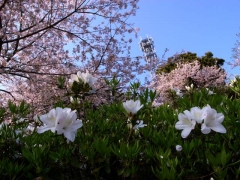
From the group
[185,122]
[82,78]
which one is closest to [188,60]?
[82,78]

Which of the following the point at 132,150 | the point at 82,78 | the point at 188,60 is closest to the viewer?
the point at 132,150

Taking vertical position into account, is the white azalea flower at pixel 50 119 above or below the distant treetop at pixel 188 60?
above

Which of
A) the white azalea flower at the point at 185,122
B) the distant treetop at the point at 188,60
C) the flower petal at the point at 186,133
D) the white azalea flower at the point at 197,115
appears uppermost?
the white azalea flower at the point at 197,115

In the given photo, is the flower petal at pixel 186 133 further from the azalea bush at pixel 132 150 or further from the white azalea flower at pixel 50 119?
the white azalea flower at pixel 50 119

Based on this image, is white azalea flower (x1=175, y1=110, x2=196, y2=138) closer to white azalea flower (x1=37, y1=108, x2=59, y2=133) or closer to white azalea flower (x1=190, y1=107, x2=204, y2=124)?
white azalea flower (x1=190, y1=107, x2=204, y2=124)

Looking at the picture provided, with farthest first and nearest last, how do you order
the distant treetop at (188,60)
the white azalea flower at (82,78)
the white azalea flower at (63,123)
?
the distant treetop at (188,60)
the white azalea flower at (82,78)
the white azalea flower at (63,123)

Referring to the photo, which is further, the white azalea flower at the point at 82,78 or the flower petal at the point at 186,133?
the white azalea flower at the point at 82,78

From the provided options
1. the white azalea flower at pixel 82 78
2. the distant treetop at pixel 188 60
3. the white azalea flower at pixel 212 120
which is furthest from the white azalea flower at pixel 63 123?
the distant treetop at pixel 188 60

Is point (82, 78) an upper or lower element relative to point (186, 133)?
upper

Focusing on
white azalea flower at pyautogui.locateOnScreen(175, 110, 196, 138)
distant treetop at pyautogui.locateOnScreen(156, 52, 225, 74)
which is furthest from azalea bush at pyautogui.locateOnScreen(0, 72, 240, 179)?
distant treetop at pyautogui.locateOnScreen(156, 52, 225, 74)

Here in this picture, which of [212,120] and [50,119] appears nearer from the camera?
[212,120]

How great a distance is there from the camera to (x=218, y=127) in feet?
4.78

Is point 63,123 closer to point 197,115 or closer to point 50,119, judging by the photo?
point 50,119

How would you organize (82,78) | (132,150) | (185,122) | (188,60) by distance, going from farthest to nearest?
(188,60), (82,78), (185,122), (132,150)
